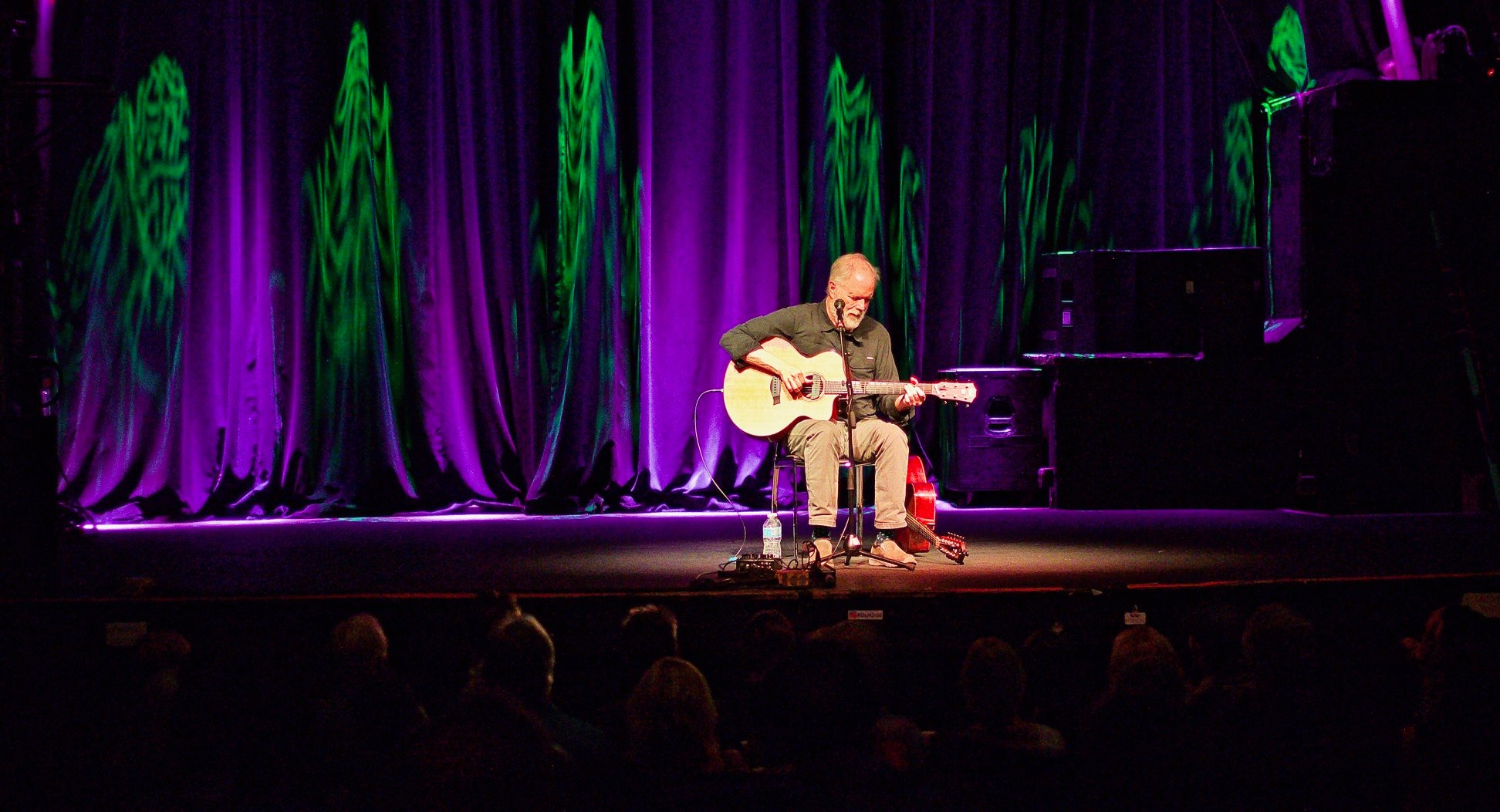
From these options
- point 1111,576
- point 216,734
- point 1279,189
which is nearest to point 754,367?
point 1111,576

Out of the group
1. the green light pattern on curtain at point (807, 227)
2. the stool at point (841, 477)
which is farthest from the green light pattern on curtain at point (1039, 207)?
the stool at point (841, 477)

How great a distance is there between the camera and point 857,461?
16.8 ft

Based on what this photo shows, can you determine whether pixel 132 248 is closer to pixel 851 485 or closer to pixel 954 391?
pixel 851 485

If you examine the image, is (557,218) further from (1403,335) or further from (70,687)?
(1403,335)

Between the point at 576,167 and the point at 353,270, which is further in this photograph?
the point at 576,167

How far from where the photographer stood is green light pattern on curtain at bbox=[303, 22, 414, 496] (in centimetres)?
677

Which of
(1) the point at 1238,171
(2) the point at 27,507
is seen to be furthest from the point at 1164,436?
(2) the point at 27,507

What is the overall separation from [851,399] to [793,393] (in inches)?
11.1

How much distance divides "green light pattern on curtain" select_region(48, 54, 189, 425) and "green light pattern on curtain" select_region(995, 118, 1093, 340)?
4.49 m

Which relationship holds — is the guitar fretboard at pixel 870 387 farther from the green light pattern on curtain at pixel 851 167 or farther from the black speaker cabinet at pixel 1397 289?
the black speaker cabinet at pixel 1397 289

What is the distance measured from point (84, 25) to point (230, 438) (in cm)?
223

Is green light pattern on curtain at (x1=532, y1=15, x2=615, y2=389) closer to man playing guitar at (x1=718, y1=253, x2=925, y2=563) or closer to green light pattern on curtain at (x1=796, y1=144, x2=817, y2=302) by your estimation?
Result: green light pattern on curtain at (x1=796, y1=144, x2=817, y2=302)

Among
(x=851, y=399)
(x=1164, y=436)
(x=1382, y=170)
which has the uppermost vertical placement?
(x=1382, y=170)

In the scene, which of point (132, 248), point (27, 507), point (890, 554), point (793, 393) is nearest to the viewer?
point (27, 507)
